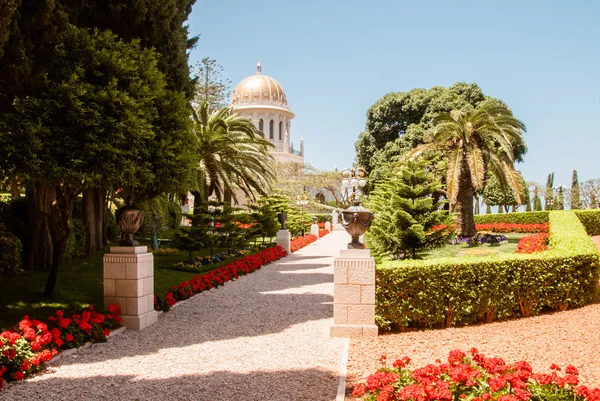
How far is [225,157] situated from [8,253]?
9.43 m

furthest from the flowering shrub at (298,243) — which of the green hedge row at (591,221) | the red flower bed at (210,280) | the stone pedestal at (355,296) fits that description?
the stone pedestal at (355,296)

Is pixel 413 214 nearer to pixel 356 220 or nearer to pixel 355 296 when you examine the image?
pixel 356 220

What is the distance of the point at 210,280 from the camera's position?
38.4 ft

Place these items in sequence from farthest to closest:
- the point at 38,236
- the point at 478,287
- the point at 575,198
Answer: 1. the point at 575,198
2. the point at 38,236
3. the point at 478,287

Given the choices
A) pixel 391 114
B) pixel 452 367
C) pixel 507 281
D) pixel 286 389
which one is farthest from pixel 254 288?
pixel 391 114

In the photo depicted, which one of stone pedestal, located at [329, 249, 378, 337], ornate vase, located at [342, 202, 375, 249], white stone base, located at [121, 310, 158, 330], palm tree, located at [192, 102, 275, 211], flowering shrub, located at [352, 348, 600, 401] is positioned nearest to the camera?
flowering shrub, located at [352, 348, 600, 401]

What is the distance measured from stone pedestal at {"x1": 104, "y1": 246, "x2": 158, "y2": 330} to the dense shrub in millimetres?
3067

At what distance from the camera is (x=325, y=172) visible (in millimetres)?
55375

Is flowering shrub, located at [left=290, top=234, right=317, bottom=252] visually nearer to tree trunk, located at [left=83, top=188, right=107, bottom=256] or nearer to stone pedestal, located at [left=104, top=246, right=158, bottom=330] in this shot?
tree trunk, located at [left=83, top=188, right=107, bottom=256]

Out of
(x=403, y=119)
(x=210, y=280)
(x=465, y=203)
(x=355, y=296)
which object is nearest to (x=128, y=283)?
(x=355, y=296)

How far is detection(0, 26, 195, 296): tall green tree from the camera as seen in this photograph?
7.18m

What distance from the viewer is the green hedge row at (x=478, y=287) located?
7305 millimetres

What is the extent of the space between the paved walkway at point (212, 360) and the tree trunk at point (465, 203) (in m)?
12.9

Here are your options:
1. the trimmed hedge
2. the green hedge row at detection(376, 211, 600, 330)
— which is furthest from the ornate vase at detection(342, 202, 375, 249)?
the trimmed hedge
